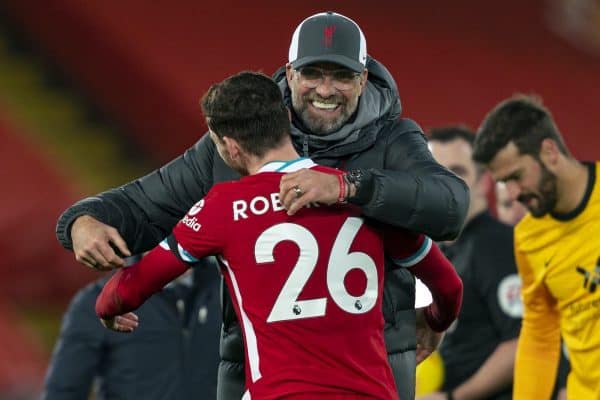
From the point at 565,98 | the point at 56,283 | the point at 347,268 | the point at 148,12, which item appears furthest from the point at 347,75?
the point at 565,98

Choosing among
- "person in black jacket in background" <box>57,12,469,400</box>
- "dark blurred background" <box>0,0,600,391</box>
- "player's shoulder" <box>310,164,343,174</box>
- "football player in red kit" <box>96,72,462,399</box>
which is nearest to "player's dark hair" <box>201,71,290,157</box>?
"football player in red kit" <box>96,72,462,399</box>

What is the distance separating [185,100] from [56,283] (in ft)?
5.98

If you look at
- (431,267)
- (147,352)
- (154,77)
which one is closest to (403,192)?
(431,267)

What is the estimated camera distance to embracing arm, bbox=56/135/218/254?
3.96 meters

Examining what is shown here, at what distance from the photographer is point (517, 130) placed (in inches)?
197

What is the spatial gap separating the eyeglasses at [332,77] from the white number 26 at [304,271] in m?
0.54

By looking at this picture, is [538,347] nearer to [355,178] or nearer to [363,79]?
[363,79]

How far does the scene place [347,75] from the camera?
3770 mm

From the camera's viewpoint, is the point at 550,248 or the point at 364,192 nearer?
the point at 364,192

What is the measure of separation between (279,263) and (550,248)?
6.14ft

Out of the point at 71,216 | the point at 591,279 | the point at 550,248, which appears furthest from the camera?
the point at 550,248

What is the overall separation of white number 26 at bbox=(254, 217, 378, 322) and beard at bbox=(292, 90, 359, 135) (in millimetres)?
461

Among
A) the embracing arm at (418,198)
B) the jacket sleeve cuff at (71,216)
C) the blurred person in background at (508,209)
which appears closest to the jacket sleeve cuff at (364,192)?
the embracing arm at (418,198)

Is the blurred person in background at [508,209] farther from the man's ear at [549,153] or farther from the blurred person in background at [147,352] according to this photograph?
the blurred person in background at [147,352]
